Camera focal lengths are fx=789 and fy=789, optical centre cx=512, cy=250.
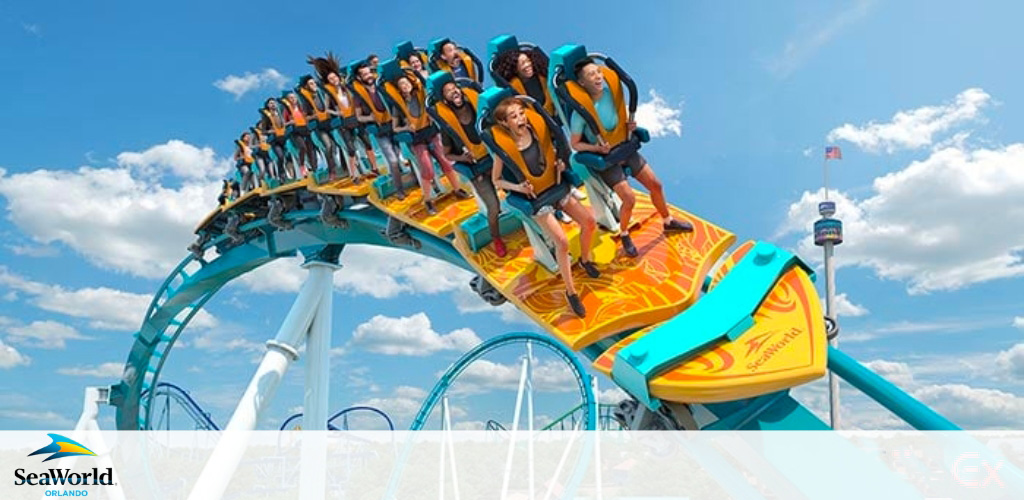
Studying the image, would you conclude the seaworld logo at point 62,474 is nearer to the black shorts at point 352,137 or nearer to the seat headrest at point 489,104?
the black shorts at point 352,137

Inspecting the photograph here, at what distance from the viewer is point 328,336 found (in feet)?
28.8

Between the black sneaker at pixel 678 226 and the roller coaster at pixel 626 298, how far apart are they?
5cm

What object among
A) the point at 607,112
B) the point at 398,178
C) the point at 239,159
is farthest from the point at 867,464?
the point at 239,159

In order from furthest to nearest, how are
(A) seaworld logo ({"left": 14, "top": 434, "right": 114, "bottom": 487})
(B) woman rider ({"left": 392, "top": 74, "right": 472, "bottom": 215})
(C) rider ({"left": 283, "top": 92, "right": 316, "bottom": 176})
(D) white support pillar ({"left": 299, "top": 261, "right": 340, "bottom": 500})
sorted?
(C) rider ({"left": 283, "top": 92, "right": 316, "bottom": 176}) → (D) white support pillar ({"left": 299, "top": 261, "right": 340, "bottom": 500}) → (A) seaworld logo ({"left": 14, "top": 434, "right": 114, "bottom": 487}) → (B) woman rider ({"left": 392, "top": 74, "right": 472, "bottom": 215})

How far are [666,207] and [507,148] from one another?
51.0 inches

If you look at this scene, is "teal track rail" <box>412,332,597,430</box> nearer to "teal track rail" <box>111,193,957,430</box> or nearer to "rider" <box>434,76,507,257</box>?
"teal track rail" <box>111,193,957,430</box>

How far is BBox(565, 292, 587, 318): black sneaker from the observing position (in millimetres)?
4840

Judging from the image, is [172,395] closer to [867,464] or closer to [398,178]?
[398,178]

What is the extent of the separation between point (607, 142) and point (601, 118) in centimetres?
18

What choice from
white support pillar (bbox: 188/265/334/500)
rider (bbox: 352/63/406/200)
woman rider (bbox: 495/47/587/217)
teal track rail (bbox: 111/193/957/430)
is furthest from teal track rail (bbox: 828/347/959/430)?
white support pillar (bbox: 188/265/334/500)

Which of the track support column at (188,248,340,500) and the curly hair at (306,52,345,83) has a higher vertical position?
the curly hair at (306,52,345,83)

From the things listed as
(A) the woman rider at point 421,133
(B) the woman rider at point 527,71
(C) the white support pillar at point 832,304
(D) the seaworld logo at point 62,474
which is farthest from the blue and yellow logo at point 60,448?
(C) the white support pillar at point 832,304

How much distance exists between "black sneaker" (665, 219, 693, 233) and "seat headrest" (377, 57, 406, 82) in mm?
3062

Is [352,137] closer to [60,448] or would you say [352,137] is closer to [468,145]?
[468,145]
